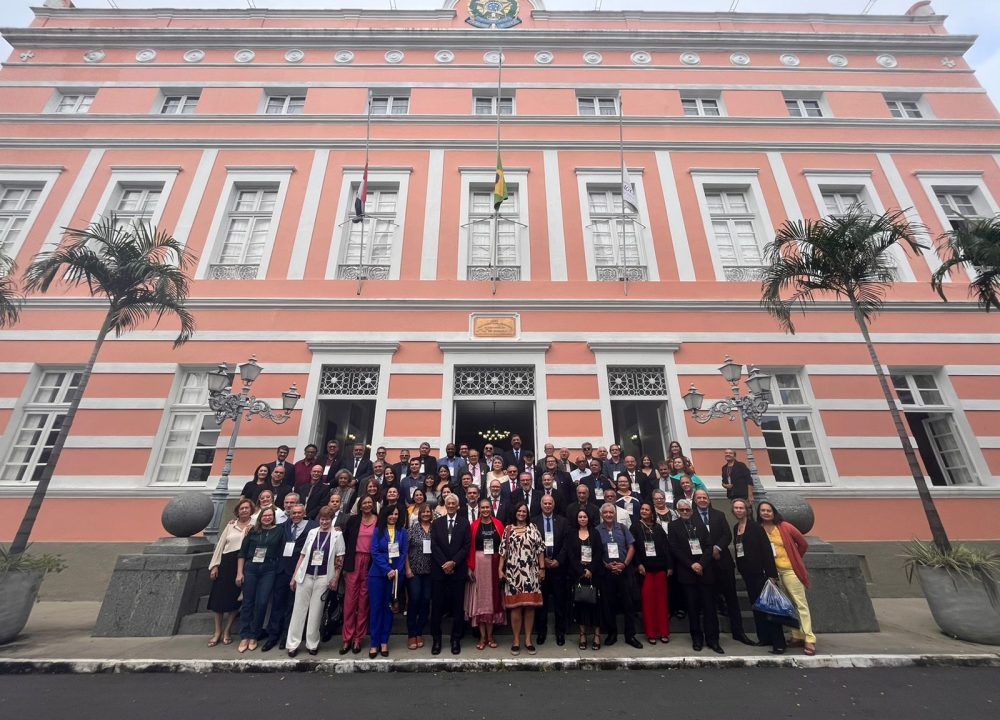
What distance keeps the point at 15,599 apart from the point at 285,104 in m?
14.1

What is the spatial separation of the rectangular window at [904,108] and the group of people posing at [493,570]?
15703 millimetres

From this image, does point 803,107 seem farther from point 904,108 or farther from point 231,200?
point 231,200

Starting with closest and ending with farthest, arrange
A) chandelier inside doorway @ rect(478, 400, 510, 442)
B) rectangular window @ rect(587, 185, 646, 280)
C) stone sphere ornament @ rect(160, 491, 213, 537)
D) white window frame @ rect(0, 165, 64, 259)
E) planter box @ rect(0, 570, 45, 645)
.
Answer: planter box @ rect(0, 570, 45, 645) < stone sphere ornament @ rect(160, 491, 213, 537) < rectangular window @ rect(587, 185, 646, 280) < white window frame @ rect(0, 165, 64, 259) < chandelier inside doorway @ rect(478, 400, 510, 442)

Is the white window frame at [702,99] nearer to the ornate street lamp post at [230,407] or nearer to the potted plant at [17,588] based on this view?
the ornate street lamp post at [230,407]

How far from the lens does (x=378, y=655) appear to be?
532cm

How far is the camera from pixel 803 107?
46.8 ft

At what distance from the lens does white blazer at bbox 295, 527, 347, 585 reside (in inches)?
222

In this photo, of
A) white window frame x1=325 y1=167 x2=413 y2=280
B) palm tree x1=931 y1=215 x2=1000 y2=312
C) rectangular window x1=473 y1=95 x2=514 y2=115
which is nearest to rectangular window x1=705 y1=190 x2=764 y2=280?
palm tree x1=931 y1=215 x2=1000 y2=312

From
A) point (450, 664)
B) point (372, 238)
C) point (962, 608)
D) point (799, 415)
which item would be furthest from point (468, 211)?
point (962, 608)

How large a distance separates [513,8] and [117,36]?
13201 mm

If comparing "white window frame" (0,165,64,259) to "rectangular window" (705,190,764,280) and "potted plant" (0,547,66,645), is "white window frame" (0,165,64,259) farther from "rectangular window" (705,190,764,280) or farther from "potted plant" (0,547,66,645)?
"rectangular window" (705,190,764,280)

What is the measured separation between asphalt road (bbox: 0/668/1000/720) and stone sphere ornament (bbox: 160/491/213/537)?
208 centimetres

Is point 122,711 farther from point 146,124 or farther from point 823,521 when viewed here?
point 146,124

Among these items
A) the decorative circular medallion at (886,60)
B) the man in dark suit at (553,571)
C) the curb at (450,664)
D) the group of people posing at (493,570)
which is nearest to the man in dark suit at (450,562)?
the group of people posing at (493,570)
